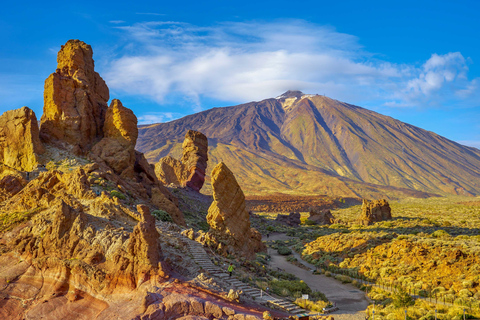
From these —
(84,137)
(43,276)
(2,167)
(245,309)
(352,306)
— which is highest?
(84,137)

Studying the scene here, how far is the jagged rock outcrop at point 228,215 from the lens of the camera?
24484 mm

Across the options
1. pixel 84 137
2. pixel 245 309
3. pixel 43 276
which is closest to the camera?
pixel 245 309

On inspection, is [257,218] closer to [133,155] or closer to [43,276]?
[133,155]

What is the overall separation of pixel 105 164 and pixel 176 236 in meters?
13.0

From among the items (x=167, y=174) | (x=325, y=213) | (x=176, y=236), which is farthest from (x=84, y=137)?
(x=325, y=213)

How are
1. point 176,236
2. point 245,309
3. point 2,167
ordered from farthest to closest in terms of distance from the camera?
point 2,167
point 176,236
point 245,309

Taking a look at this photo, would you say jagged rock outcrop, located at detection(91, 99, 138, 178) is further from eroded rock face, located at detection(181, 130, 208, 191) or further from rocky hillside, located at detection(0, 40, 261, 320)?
eroded rock face, located at detection(181, 130, 208, 191)

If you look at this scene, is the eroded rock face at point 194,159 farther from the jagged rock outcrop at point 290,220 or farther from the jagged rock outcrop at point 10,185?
the jagged rock outcrop at point 10,185

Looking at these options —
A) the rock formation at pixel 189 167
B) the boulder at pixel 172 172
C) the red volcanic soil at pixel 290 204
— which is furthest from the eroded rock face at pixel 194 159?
the red volcanic soil at pixel 290 204

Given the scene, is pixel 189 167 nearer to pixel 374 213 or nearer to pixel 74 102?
pixel 374 213

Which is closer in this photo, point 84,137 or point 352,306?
point 352,306

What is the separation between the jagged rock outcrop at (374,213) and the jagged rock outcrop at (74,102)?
126 ft

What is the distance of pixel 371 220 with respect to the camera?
52688mm

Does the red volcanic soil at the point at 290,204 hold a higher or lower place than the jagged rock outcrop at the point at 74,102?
lower
